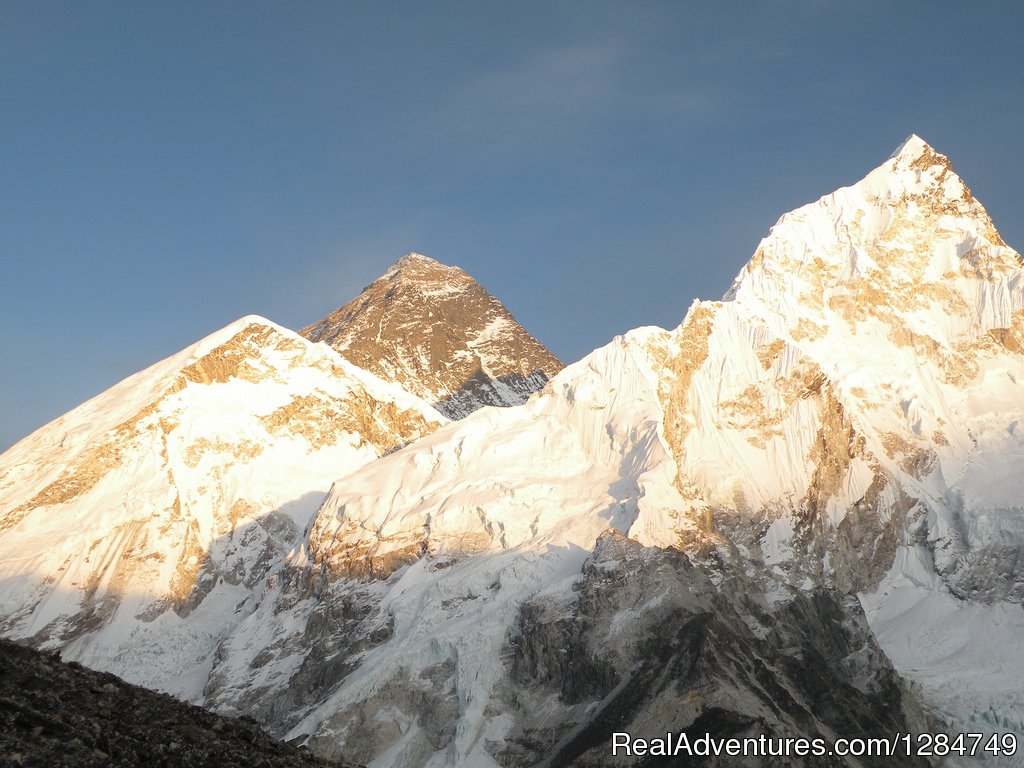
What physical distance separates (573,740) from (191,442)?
8487 cm

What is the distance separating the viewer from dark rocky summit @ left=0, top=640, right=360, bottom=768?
37.0 m

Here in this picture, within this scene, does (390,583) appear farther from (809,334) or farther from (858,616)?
(809,334)

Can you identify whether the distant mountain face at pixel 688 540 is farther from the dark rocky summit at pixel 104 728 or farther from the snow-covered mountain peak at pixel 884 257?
the dark rocky summit at pixel 104 728

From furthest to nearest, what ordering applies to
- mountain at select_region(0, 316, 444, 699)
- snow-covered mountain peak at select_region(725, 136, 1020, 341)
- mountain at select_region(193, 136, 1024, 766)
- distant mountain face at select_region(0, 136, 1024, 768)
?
snow-covered mountain peak at select_region(725, 136, 1020, 341), mountain at select_region(0, 316, 444, 699), distant mountain face at select_region(0, 136, 1024, 768), mountain at select_region(193, 136, 1024, 766)

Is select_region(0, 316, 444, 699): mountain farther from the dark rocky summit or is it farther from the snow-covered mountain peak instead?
the dark rocky summit

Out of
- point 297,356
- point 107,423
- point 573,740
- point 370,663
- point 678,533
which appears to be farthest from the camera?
point 297,356

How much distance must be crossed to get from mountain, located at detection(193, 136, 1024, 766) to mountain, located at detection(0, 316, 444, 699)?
40.9ft

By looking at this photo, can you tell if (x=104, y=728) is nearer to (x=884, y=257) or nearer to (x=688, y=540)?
(x=688, y=540)

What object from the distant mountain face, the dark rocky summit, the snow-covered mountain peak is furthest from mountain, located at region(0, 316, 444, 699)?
the dark rocky summit

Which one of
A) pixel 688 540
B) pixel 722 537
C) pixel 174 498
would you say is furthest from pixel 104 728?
pixel 174 498

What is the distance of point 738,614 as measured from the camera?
13225cm

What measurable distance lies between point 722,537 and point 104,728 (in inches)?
4324

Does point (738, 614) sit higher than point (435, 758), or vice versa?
point (738, 614)

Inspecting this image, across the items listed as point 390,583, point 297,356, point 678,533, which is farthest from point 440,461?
point 297,356
